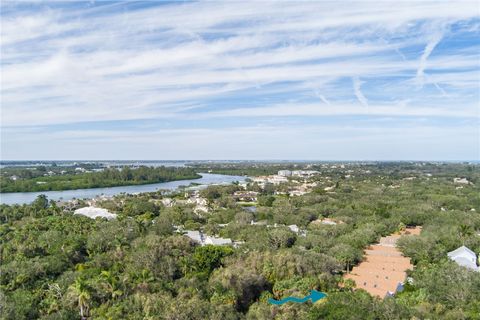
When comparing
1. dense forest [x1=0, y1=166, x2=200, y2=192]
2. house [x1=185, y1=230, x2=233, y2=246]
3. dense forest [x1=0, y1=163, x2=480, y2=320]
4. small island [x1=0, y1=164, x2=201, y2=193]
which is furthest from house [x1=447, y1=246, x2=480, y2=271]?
dense forest [x1=0, y1=166, x2=200, y2=192]

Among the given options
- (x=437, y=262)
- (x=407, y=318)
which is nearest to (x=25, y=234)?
(x=407, y=318)

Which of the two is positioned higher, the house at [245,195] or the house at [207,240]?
the house at [207,240]

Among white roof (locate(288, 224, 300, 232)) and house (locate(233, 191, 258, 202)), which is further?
house (locate(233, 191, 258, 202))

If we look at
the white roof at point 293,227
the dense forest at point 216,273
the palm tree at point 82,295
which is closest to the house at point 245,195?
the white roof at point 293,227

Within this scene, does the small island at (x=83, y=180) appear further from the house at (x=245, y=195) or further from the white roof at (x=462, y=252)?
the white roof at (x=462, y=252)

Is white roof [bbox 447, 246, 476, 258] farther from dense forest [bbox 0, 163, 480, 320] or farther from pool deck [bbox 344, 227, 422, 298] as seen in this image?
pool deck [bbox 344, 227, 422, 298]

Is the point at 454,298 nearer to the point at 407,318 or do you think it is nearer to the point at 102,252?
the point at 407,318
